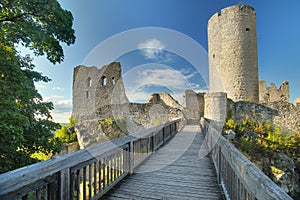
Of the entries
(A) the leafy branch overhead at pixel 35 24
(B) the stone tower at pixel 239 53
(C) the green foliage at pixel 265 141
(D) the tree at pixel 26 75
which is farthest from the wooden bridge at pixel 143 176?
(B) the stone tower at pixel 239 53

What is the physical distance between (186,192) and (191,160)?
219cm

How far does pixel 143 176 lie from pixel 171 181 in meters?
0.63

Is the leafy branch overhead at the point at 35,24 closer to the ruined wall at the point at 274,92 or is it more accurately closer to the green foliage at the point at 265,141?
the green foliage at the point at 265,141

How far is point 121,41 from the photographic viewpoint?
1486 centimetres

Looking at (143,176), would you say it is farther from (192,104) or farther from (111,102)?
(192,104)

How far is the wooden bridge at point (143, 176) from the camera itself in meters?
1.34

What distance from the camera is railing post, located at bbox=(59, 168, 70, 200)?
5.90 ft

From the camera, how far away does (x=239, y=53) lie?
16.9 metres

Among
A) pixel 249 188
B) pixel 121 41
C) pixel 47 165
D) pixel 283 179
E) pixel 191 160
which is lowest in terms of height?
pixel 283 179

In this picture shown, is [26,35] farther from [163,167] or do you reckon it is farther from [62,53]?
[163,167]

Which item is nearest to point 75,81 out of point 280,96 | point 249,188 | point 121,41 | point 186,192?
point 121,41

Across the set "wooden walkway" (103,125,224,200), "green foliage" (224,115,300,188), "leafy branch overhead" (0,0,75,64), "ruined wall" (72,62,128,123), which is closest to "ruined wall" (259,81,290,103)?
"green foliage" (224,115,300,188)

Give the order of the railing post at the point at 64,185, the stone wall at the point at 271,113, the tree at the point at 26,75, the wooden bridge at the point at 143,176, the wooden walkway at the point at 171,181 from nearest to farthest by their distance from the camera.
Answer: the wooden bridge at the point at 143,176 < the railing post at the point at 64,185 < the wooden walkway at the point at 171,181 < the tree at the point at 26,75 < the stone wall at the point at 271,113

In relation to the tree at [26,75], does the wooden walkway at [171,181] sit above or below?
below
